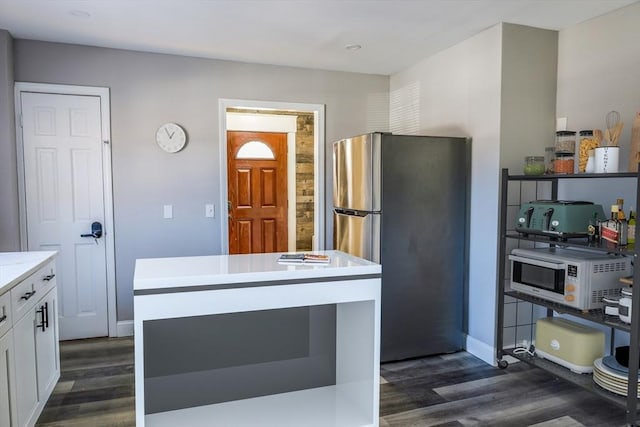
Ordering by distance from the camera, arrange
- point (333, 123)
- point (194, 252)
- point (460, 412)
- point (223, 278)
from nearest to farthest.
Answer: point (223, 278)
point (460, 412)
point (194, 252)
point (333, 123)

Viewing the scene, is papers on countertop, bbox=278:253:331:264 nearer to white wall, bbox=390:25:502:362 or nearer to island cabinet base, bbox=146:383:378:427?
island cabinet base, bbox=146:383:378:427

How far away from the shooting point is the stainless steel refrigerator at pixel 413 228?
325 centimetres

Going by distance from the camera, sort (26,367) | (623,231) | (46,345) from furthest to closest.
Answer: (46,345), (623,231), (26,367)

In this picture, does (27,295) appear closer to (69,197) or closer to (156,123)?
(69,197)

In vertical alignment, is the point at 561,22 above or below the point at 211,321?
above

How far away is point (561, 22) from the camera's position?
311 cm

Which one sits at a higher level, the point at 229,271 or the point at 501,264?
the point at 229,271

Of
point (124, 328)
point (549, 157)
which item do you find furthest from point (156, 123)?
point (549, 157)

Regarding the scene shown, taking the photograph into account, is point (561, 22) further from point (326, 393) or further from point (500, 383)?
point (326, 393)

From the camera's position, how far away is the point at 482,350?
3.36 metres

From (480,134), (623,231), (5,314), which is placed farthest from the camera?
(480,134)

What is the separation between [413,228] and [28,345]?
8.20 ft

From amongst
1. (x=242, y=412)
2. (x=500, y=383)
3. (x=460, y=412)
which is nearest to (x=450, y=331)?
(x=500, y=383)

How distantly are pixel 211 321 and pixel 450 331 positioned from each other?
6.77ft
